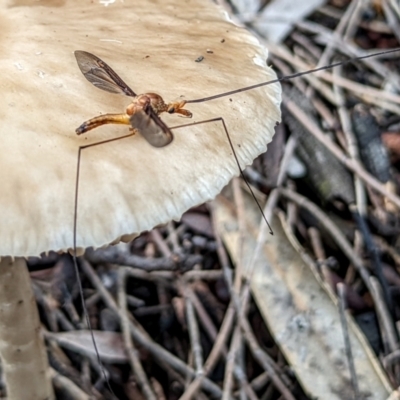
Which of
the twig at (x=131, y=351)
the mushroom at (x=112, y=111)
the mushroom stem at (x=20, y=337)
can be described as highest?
the mushroom at (x=112, y=111)

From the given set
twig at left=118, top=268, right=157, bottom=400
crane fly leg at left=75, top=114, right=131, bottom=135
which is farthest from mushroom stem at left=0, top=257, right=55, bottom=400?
crane fly leg at left=75, top=114, right=131, bottom=135

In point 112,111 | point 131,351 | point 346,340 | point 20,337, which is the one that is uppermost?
point 112,111

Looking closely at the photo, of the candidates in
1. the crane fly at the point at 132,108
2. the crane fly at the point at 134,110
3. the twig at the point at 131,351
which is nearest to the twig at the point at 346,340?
the twig at the point at 131,351

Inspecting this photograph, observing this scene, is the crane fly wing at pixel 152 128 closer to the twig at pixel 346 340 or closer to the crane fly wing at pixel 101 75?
the crane fly wing at pixel 101 75

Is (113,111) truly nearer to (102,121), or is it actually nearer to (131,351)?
(102,121)

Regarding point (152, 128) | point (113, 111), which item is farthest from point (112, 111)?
point (152, 128)

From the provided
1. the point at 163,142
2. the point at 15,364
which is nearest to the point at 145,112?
the point at 163,142
